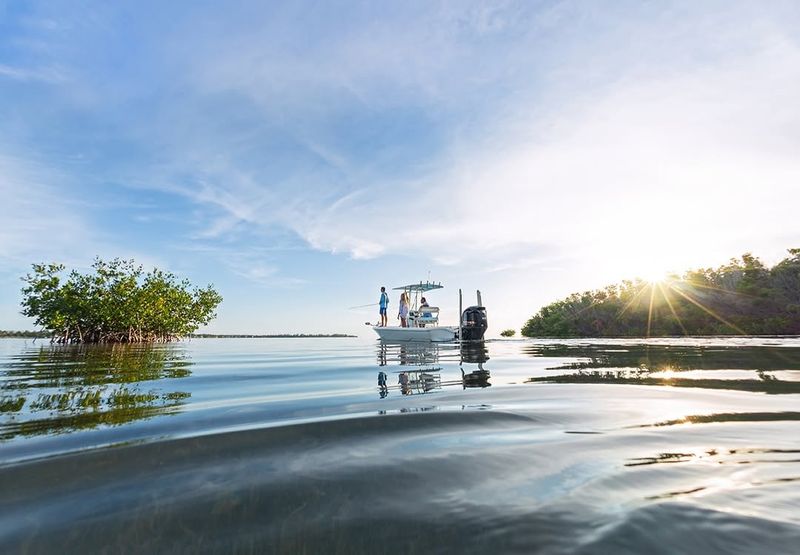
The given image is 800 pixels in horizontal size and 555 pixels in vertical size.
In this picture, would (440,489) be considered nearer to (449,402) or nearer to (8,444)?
(449,402)

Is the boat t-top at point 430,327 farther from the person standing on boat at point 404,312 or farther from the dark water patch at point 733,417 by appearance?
the dark water patch at point 733,417

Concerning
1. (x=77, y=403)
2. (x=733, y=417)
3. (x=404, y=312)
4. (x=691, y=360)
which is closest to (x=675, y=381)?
(x=733, y=417)

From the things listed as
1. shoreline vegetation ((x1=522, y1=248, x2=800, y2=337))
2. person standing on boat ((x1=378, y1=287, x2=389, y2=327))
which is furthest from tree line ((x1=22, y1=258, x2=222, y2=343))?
shoreline vegetation ((x1=522, y1=248, x2=800, y2=337))

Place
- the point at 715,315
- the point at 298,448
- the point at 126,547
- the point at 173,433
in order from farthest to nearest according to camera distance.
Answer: the point at 715,315, the point at 173,433, the point at 298,448, the point at 126,547

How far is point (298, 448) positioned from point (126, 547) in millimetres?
910

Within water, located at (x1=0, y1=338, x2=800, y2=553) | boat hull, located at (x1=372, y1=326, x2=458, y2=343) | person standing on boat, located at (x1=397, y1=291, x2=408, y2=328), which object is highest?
person standing on boat, located at (x1=397, y1=291, x2=408, y2=328)

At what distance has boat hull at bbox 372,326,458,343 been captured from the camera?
19.7 meters

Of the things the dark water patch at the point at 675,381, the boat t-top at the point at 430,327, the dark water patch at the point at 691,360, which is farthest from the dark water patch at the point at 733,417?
the boat t-top at the point at 430,327

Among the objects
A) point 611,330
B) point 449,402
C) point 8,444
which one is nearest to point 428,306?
point 449,402

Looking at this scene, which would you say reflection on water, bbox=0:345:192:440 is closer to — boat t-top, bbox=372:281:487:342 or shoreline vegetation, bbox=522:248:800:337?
boat t-top, bbox=372:281:487:342

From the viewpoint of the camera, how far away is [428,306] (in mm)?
23453

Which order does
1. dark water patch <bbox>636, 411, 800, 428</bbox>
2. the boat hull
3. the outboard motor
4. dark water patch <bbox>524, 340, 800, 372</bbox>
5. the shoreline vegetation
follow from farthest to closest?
the shoreline vegetation, the boat hull, the outboard motor, dark water patch <bbox>524, 340, 800, 372</bbox>, dark water patch <bbox>636, 411, 800, 428</bbox>

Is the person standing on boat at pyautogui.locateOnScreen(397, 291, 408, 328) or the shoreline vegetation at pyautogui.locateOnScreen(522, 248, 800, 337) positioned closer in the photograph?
the person standing on boat at pyautogui.locateOnScreen(397, 291, 408, 328)

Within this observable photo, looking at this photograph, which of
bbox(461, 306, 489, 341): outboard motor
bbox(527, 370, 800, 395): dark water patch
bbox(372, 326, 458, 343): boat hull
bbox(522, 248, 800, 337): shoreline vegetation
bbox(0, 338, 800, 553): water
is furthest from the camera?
bbox(522, 248, 800, 337): shoreline vegetation
